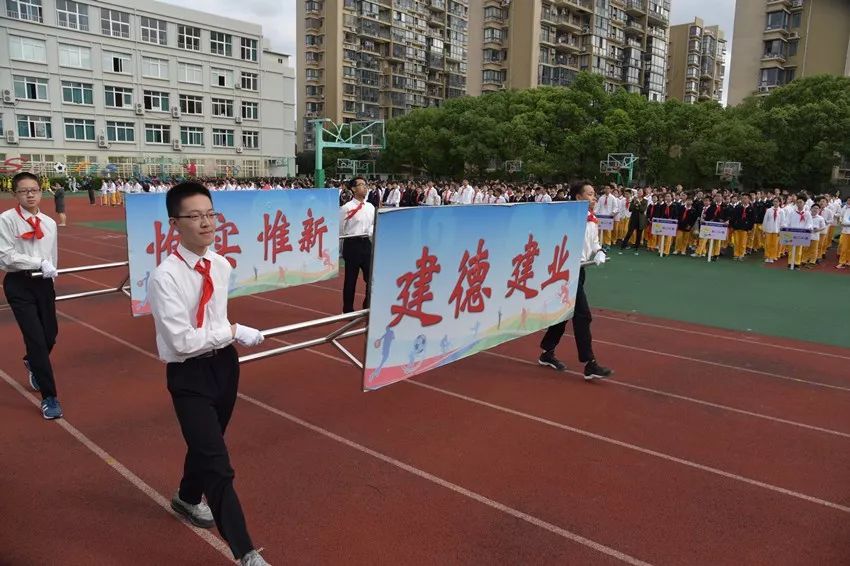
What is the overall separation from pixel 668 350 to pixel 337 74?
2412 inches

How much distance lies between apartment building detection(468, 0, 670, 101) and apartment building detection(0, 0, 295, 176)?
20.4 m

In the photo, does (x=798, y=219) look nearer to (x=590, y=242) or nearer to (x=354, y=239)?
(x=590, y=242)

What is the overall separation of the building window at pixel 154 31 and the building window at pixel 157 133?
6340 mm

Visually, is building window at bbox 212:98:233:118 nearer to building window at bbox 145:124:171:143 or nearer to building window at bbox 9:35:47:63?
building window at bbox 145:124:171:143

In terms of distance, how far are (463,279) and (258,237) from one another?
3.35 meters

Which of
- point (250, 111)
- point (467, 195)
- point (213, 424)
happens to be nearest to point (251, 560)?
point (213, 424)

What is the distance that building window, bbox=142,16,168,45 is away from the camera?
47.3 m

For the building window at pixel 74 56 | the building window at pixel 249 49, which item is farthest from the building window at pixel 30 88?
the building window at pixel 249 49

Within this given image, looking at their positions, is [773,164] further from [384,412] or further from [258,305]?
[384,412]

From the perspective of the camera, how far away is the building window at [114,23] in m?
45.1

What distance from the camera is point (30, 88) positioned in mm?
42688

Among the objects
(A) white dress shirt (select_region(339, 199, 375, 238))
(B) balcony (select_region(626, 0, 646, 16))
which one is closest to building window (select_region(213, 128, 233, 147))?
(B) balcony (select_region(626, 0, 646, 16))

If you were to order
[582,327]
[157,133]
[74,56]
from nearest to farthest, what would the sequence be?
[582,327] < [74,56] < [157,133]

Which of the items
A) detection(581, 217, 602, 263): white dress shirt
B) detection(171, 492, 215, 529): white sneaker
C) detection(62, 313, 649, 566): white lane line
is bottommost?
detection(62, 313, 649, 566): white lane line
